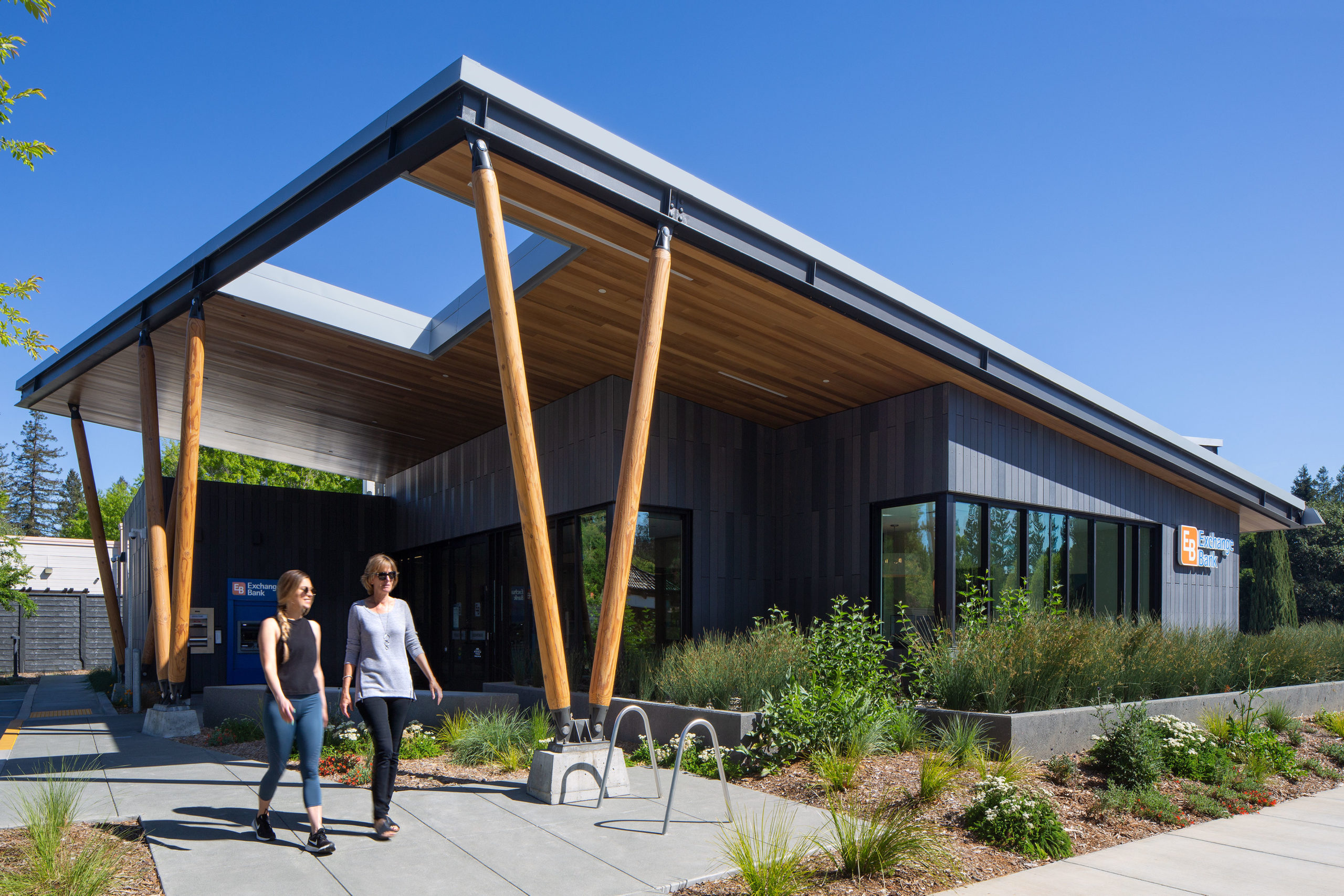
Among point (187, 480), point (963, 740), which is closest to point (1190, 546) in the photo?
point (963, 740)

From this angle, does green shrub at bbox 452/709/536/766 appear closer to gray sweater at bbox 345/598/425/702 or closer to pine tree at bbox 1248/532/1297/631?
gray sweater at bbox 345/598/425/702

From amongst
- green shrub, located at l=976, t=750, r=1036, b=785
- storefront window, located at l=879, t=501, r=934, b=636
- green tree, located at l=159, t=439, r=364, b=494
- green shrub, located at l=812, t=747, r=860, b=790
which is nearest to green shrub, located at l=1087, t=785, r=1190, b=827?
green shrub, located at l=976, t=750, r=1036, b=785

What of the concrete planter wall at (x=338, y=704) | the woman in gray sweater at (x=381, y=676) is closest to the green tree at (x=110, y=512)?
the concrete planter wall at (x=338, y=704)

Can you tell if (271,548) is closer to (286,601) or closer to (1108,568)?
(286,601)

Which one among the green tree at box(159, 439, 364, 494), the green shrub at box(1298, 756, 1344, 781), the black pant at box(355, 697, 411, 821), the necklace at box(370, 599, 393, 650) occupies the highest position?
the green tree at box(159, 439, 364, 494)

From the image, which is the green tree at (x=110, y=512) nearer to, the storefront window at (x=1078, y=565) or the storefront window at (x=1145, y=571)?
the storefront window at (x=1078, y=565)

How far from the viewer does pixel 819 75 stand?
9078 millimetres

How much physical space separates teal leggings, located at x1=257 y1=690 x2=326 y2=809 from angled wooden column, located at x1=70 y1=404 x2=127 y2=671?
11.4m

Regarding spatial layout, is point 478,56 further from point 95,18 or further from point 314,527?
point 314,527

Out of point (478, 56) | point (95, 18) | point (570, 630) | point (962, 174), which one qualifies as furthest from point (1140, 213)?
point (95, 18)

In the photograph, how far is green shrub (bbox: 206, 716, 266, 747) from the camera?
1013 centimetres

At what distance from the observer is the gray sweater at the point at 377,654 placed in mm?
5941

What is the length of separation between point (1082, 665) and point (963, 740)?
6.33 ft

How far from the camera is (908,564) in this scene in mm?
12234
